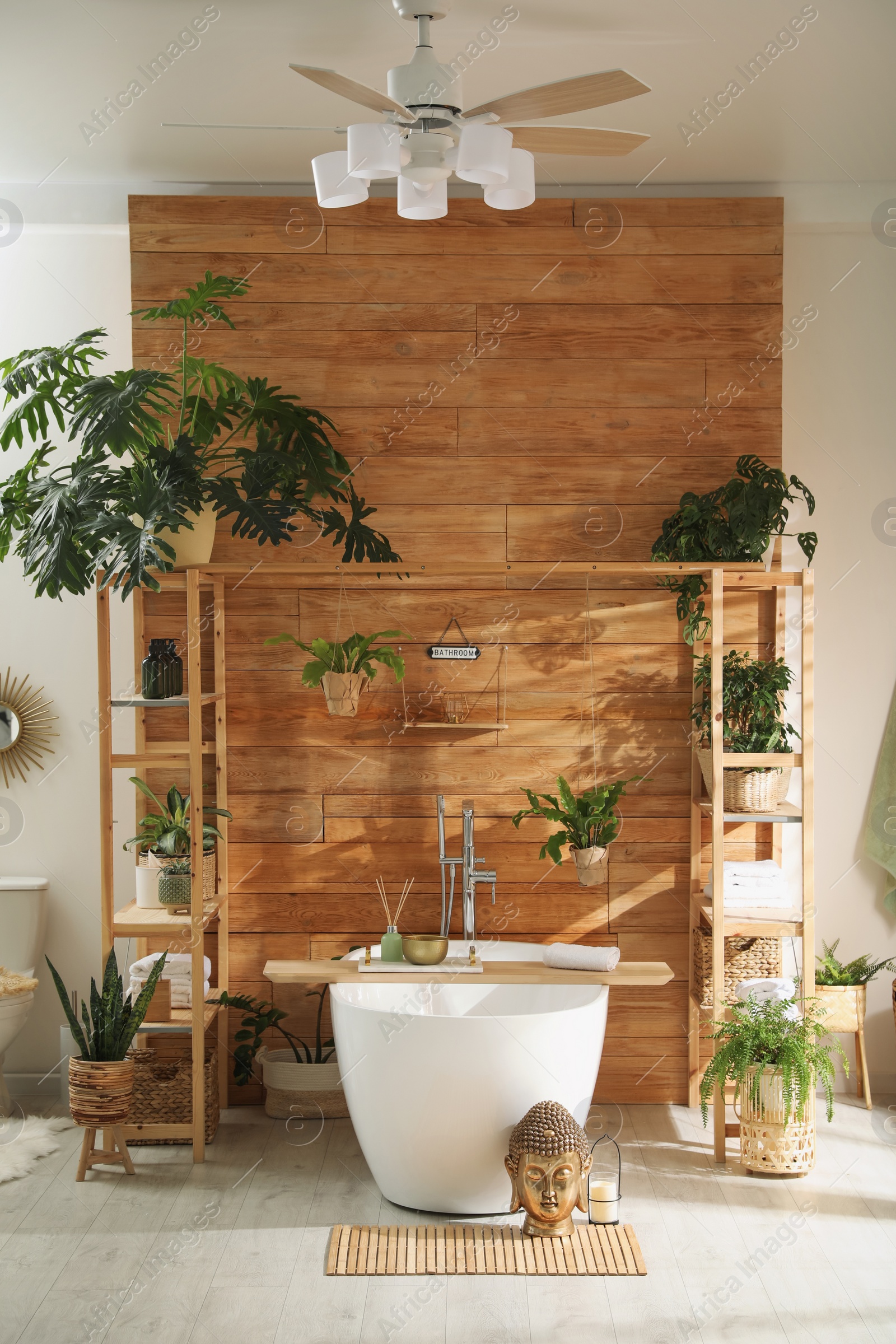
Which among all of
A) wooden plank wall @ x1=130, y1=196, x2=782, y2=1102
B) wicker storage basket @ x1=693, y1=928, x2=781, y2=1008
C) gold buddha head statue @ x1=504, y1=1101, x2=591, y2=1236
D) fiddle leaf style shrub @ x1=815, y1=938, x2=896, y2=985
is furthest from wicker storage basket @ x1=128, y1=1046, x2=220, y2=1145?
fiddle leaf style shrub @ x1=815, y1=938, x2=896, y2=985

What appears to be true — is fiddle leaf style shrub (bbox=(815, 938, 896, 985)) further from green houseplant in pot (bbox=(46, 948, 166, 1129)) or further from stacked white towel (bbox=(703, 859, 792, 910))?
green houseplant in pot (bbox=(46, 948, 166, 1129))

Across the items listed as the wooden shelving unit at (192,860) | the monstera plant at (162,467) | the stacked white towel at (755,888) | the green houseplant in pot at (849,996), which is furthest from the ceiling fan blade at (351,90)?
the green houseplant in pot at (849,996)

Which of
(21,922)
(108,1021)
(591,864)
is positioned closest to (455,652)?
(591,864)

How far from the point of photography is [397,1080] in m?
3.07

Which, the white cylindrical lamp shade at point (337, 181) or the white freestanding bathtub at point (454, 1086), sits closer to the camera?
the white cylindrical lamp shade at point (337, 181)

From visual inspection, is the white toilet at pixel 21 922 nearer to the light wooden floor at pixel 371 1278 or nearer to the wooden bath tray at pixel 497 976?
the light wooden floor at pixel 371 1278

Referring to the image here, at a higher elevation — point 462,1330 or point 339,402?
point 339,402

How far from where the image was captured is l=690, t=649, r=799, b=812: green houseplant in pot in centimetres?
359

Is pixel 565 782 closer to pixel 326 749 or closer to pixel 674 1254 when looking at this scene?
pixel 326 749

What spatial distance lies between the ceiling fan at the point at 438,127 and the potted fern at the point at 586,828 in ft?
6.36

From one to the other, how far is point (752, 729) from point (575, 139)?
190 cm

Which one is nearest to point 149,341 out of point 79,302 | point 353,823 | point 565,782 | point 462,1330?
point 79,302

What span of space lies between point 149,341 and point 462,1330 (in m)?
3.23

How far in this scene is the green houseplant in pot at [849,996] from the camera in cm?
389
